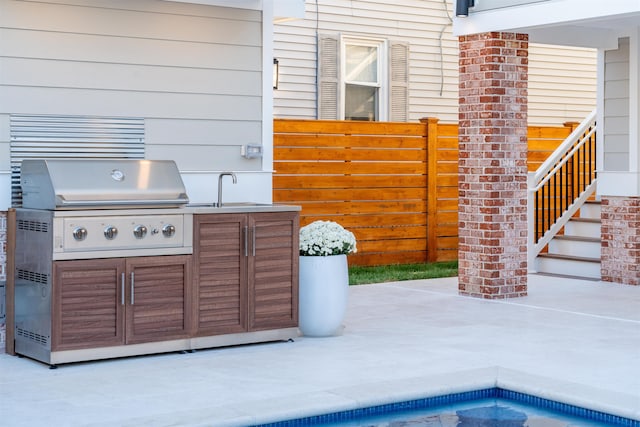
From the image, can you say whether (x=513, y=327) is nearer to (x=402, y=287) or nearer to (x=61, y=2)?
(x=402, y=287)

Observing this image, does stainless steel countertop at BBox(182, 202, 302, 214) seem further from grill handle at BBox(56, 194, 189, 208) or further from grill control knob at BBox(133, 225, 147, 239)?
grill control knob at BBox(133, 225, 147, 239)

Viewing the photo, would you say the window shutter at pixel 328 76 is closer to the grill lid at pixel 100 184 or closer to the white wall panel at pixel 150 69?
the white wall panel at pixel 150 69

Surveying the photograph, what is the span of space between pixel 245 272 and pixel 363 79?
22.1 feet

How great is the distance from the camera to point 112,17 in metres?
7.24

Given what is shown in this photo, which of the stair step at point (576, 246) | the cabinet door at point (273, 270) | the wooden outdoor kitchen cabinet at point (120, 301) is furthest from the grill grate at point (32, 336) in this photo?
the stair step at point (576, 246)

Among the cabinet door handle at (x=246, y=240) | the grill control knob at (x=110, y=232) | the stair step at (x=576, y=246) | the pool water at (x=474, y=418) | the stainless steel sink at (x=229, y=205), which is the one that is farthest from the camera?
the stair step at (x=576, y=246)

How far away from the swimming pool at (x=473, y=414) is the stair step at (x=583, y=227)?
233 inches

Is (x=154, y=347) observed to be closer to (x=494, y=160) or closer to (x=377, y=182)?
(x=494, y=160)

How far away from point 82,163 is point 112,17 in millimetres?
1220

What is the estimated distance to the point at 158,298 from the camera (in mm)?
6645

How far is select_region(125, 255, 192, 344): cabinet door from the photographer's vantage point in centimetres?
653

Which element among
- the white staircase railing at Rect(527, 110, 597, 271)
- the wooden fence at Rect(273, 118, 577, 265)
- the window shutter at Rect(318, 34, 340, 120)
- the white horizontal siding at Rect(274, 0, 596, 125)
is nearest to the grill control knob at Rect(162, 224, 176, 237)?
the wooden fence at Rect(273, 118, 577, 265)

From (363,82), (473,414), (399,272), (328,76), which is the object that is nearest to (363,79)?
(363,82)

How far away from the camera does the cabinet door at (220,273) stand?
6.82m
